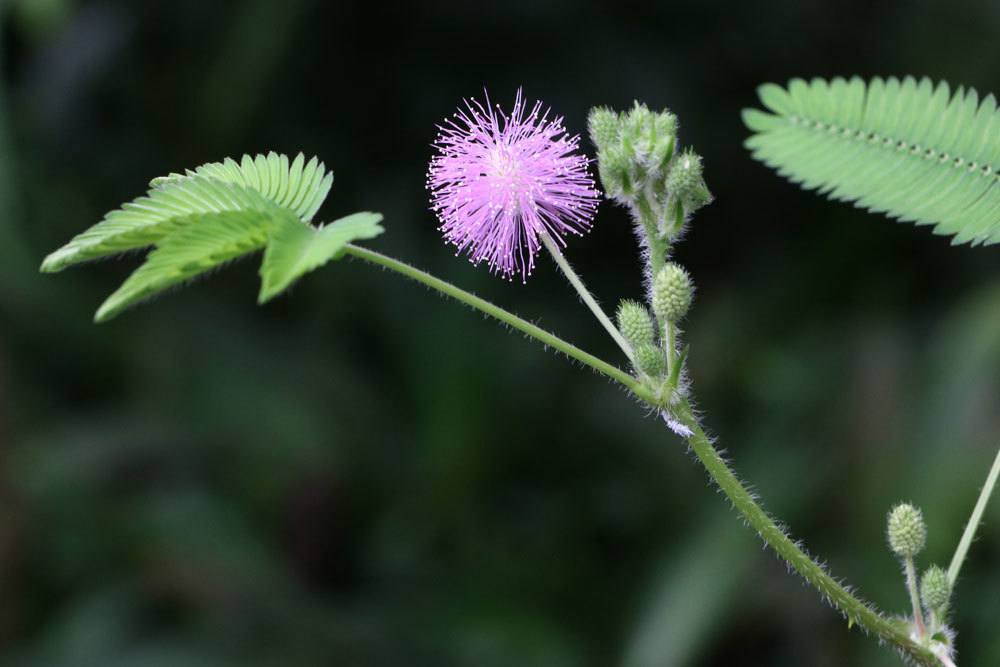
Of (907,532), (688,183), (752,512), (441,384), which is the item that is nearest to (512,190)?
(688,183)

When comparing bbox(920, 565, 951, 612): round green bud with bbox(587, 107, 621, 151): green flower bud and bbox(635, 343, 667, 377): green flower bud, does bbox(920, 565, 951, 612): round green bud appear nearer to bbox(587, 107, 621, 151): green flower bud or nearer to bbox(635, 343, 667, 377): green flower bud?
bbox(635, 343, 667, 377): green flower bud

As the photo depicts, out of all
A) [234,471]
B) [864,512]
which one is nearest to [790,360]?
[864,512]

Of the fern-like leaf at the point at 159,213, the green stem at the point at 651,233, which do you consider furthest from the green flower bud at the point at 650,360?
the fern-like leaf at the point at 159,213

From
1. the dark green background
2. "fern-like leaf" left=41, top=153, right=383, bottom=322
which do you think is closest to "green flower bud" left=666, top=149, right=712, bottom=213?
"fern-like leaf" left=41, top=153, right=383, bottom=322

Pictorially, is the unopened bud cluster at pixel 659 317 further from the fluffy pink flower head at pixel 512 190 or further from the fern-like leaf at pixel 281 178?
the fern-like leaf at pixel 281 178

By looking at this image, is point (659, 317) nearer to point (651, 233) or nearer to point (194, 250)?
point (651, 233)
